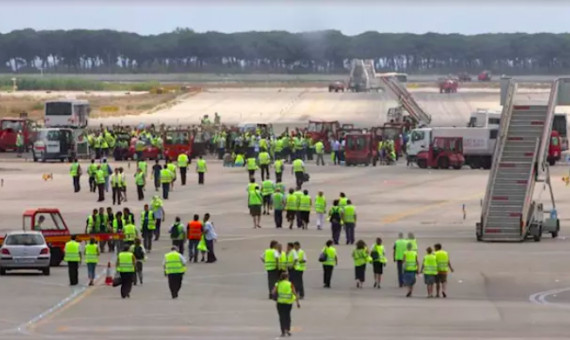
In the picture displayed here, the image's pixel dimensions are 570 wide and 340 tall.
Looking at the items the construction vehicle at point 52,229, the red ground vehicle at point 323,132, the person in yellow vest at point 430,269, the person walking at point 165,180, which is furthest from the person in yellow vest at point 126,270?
the red ground vehicle at point 323,132

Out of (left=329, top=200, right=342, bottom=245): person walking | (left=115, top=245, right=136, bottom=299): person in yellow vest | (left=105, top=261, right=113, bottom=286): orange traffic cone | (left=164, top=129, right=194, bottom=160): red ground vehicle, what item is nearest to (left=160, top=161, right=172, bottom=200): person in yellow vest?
(left=329, top=200, right=342, bottom=245): person walking

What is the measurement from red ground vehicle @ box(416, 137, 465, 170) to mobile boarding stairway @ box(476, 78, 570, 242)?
23.3m

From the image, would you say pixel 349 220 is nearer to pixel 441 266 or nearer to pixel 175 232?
pixel 175 232

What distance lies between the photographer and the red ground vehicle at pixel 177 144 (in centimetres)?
8575

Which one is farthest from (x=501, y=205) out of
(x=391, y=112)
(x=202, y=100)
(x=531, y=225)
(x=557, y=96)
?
(x=202, y=100)

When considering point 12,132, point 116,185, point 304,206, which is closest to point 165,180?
point 116,185

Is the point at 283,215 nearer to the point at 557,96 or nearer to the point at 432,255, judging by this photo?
the point at 557,96

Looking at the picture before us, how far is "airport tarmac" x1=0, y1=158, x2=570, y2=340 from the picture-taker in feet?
97.7

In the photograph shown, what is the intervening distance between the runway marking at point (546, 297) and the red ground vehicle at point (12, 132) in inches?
2462

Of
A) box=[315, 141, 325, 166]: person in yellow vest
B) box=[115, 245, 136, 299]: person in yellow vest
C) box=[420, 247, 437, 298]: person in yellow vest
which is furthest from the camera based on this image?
box=[315, 141, 325, 166]: person in yellow vest

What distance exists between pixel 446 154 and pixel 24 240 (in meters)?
43.6

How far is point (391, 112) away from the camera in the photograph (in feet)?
380

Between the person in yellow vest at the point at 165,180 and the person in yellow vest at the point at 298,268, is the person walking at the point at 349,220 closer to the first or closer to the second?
the person in yellow vest at the point at 298,268

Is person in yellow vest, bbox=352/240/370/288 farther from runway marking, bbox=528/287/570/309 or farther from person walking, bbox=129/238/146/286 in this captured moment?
person walking, bbox=129/238/146/286
